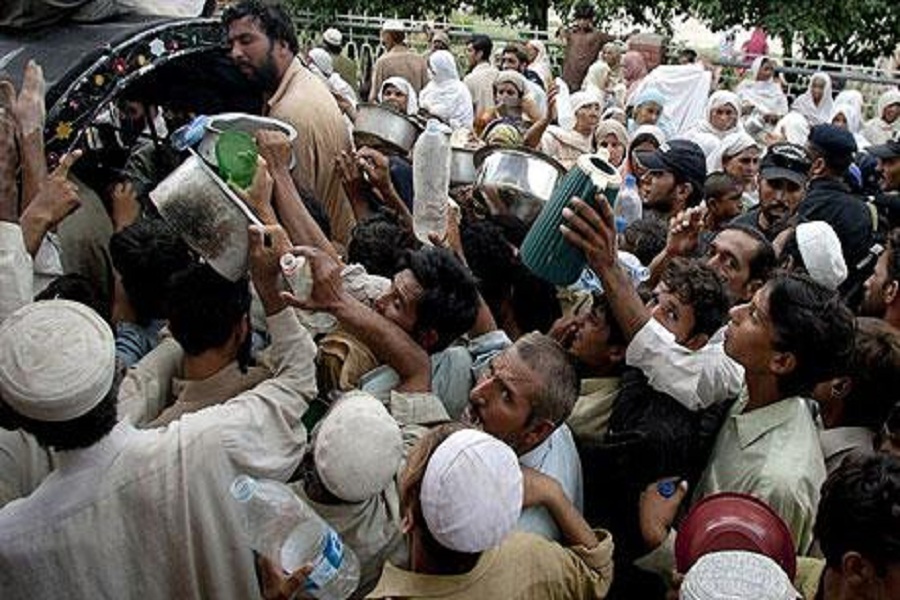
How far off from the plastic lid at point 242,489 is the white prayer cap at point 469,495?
0.34m

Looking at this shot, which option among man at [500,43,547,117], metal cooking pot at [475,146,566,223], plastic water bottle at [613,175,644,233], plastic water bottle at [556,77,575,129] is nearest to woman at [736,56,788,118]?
man at [500,43,547,117]

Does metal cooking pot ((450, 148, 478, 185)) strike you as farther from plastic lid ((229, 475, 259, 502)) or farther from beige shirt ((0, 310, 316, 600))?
plastic lid ((229, 475, 259, 502))

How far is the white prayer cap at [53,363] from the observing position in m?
1.88

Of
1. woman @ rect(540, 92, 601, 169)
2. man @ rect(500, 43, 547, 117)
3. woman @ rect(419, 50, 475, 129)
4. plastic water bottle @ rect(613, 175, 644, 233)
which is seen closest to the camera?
plastic water bottle @ rect(613, 175, 644, 233)

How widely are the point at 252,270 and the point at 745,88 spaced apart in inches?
407

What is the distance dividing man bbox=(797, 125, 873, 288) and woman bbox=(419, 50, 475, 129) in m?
4.33

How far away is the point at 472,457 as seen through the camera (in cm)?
207

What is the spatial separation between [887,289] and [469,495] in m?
2.43

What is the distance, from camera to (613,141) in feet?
23.8

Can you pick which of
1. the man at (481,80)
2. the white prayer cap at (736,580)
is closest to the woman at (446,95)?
the man at (481,80)

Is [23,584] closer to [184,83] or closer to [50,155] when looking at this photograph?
[50,155]

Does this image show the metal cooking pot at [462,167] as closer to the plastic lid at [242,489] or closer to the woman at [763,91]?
the plastic lid at [242,489]

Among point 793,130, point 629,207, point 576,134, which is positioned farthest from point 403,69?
point 629,207

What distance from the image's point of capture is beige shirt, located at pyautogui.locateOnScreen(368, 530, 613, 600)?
2.13 meters
